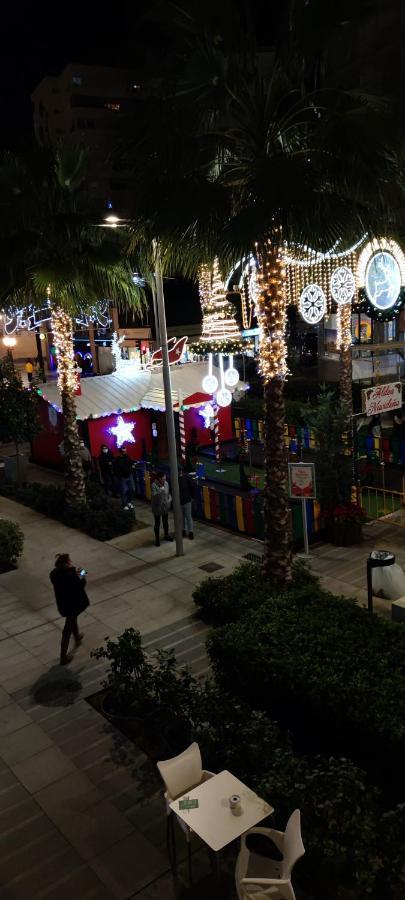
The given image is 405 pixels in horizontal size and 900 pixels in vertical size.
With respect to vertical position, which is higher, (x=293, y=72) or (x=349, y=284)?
(x=293, y=72)

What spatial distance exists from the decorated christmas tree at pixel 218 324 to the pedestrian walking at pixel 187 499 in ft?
13.8

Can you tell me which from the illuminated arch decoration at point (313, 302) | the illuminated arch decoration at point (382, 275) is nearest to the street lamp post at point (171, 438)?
the illuminated arch decoration at point (382, 275)

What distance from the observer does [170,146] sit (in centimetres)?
884

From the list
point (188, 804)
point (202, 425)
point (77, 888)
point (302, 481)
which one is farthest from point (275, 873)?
point (202, 425)

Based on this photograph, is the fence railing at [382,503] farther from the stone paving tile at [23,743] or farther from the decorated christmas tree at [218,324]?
the stone paving tile at [23,743]

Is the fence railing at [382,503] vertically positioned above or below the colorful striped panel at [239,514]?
below

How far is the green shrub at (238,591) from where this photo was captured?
9.40 meters

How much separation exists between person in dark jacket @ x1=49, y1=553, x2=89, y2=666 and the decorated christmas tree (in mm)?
9056

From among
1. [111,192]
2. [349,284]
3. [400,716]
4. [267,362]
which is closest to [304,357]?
[349,284]

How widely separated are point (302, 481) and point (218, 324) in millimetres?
6224

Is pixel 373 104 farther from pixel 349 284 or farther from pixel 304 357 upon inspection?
pixel 304 357

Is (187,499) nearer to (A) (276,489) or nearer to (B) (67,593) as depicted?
(A) (276,489)

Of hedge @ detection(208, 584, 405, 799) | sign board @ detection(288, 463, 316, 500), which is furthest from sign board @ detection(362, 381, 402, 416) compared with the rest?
hedge @ detection(208, 584, 405, 799)

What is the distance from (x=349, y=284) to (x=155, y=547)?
7347 millimetres
